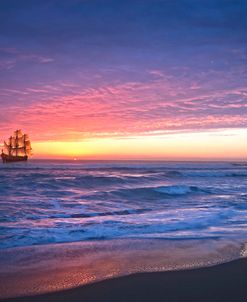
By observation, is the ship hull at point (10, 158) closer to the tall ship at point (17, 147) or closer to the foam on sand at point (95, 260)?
the tall ship at point (17, 147)

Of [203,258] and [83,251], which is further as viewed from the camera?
[83,251]

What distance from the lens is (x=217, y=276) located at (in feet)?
18.7

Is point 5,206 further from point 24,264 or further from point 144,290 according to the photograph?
point 144,290

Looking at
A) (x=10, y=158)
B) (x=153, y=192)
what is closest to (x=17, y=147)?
(x=10, y=158)

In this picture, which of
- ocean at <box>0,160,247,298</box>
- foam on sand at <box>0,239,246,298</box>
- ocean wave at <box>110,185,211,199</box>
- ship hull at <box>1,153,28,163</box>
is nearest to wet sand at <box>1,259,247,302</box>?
foam on sand at <box>0,239,246,298</box>

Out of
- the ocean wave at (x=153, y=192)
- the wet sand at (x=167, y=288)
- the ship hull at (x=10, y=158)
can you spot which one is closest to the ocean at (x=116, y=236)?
the wet sand at (x=167, y=288)

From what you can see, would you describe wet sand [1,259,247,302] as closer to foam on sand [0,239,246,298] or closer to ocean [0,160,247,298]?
foam on sand [0,239,246,298]

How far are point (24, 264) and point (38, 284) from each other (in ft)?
3.98

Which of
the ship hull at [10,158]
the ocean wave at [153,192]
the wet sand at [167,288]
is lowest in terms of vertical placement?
the ocean wave at [153,192]

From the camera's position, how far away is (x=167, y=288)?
520cm

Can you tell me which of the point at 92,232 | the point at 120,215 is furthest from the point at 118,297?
the point at 120,215

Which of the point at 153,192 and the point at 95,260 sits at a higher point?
the point at 95,260

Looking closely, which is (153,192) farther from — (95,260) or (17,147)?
(17,147)

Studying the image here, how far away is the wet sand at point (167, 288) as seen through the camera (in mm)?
4844
